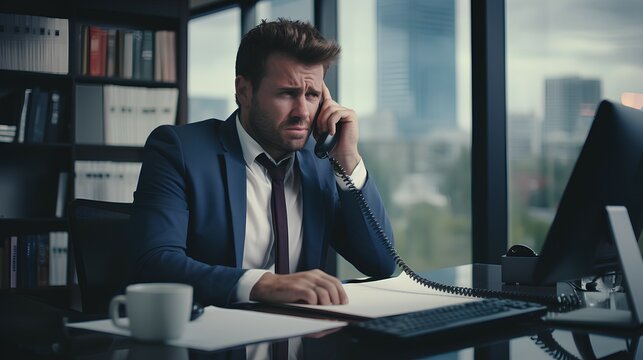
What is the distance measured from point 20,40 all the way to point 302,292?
3.14 metres

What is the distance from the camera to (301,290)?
136 cm

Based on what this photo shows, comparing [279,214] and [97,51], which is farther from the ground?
[97,51]

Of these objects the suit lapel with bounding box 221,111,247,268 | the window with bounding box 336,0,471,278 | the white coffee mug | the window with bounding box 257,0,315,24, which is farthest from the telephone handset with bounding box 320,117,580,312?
the window with bounding box 257,0,315,24

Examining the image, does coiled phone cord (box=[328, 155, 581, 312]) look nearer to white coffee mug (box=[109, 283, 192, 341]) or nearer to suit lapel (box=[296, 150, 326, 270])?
suit lapel (box=[296, 150, 326, 270])

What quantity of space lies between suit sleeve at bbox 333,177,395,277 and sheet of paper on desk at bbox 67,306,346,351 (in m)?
0.81

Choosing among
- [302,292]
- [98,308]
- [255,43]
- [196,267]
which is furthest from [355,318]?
[255,43]

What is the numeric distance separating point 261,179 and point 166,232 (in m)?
0.40

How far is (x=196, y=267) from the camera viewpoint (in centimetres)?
151

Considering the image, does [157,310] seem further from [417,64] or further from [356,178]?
[417,64]

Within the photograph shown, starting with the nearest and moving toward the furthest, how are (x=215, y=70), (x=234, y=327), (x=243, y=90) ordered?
(x=234, y=327)
(x=243, y=90)
(x=215, y=70)

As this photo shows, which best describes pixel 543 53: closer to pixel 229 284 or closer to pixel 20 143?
pixel 229 284

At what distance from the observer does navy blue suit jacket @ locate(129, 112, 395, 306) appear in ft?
5.16

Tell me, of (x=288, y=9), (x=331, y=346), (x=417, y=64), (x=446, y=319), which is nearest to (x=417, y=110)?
(x=417, y=64)

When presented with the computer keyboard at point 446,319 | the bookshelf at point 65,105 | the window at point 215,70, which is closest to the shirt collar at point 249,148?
the computer keyboard at point 446,319
